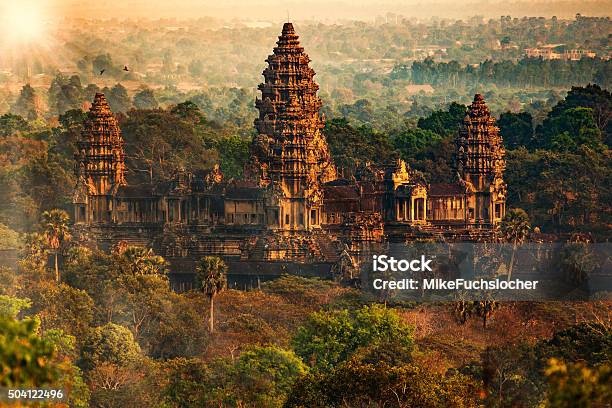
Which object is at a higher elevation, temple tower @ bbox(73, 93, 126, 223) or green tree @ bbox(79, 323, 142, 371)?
temple tower @ bbox(73, 93, 126, 223)

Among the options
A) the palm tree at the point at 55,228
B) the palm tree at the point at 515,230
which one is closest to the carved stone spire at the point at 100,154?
the palm tree at the point at 55,228

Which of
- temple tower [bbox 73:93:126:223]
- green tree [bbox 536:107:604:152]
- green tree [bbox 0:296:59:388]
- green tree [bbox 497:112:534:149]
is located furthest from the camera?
green tree [bbox 497:112:534:149]

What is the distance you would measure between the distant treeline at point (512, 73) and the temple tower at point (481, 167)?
48938mm

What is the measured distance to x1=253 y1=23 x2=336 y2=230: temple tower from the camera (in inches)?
3049

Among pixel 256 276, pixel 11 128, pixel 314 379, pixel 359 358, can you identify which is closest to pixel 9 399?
pixel 314 379

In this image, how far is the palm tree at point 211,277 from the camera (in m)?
66.7

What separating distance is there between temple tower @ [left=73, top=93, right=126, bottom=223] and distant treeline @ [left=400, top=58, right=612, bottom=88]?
5451 cm

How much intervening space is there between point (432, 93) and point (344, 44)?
1684 centimetres

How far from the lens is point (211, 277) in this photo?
2645 inches

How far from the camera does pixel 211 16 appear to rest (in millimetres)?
117812

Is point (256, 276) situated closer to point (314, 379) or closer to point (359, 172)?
point (359, 172)

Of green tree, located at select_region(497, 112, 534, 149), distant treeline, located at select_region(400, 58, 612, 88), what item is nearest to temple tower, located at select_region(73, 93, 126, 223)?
green tree, located at select_region(497, 112, 534, 149)

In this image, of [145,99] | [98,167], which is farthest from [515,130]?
[98,167]

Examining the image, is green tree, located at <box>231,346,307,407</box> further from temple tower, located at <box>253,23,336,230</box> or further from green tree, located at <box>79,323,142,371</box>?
temple tower, located at <box>253,23,336,230</box>
